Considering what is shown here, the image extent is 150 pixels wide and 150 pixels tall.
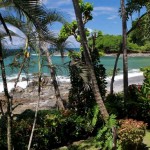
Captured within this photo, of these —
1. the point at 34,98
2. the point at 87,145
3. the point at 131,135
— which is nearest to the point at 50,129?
the point at 87,145

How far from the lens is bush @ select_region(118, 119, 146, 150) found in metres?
10.1

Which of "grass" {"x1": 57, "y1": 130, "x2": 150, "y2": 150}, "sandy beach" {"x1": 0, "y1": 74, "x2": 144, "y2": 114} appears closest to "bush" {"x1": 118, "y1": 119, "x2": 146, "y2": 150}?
"grass" {"x1": 57, "y1": 130, "x2": 150, "y2": 150}

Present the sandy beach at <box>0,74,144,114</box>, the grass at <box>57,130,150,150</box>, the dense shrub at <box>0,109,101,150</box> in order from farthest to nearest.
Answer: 1. the sandy beach at <box>0,74,144,114</box>
2. the grass at <box>57,130,150,150</box>
3. the dense shrub at <box>0,109,101,150</box>

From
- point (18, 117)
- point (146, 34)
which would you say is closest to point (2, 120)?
point (18, 117)

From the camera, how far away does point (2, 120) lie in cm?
1136

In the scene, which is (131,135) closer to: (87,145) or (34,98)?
(87,145)

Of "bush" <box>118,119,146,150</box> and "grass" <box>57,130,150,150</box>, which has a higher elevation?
"bush" <box>118,119,146,150</box>

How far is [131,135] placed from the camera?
10.1 m

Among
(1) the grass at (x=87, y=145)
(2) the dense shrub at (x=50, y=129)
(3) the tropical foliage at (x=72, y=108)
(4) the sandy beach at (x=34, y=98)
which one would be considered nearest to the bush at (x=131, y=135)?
(3) the tropical foliage at (x=72, y=108)

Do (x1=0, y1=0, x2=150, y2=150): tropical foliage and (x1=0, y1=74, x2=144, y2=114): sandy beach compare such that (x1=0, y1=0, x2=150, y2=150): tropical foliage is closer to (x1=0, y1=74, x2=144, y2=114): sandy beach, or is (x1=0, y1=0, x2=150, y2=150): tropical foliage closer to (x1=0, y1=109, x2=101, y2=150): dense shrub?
(x1=0, y1=109, x2=101, y2=150): dense shrub

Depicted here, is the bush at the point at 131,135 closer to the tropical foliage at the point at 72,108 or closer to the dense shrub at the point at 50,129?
the tropical foliage at the point at 72,108

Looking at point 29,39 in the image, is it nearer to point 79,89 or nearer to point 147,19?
point 79,89

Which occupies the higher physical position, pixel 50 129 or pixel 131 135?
pixel 131 135

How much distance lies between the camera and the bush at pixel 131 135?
1011 centimetres
